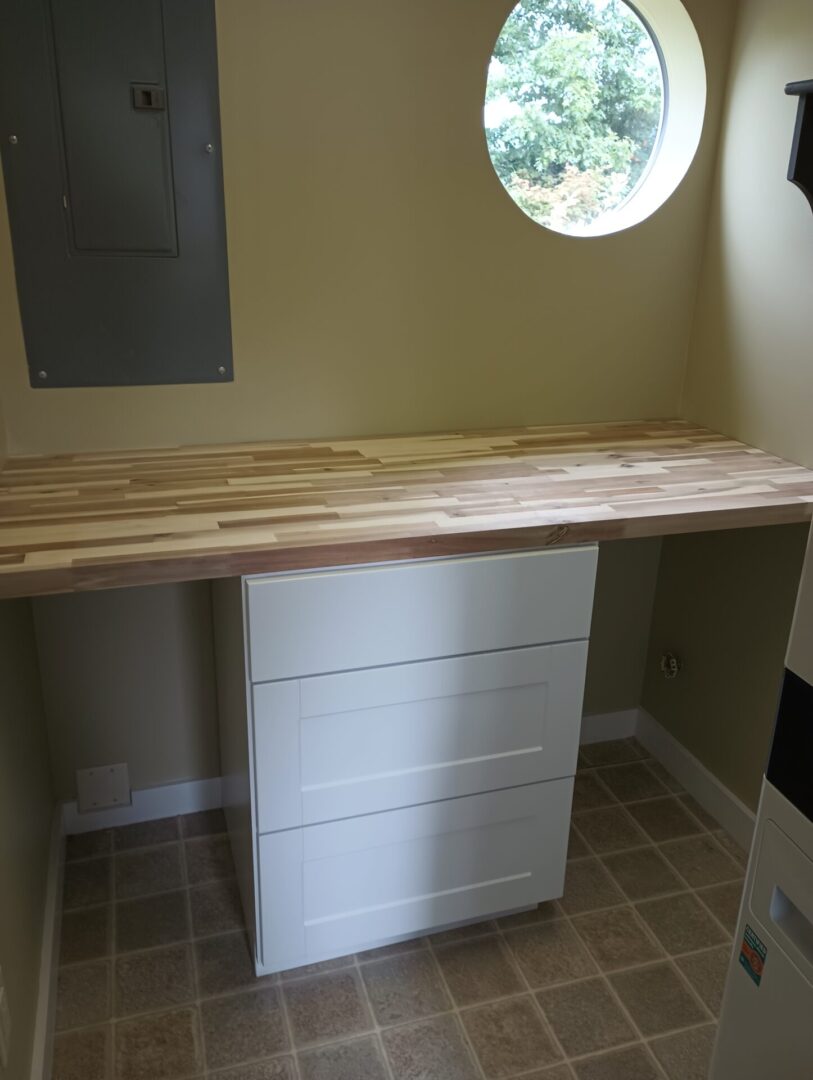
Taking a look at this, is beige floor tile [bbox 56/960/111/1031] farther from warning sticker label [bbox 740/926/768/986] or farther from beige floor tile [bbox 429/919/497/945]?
warning sticker label [bbox 740/926/768/986]

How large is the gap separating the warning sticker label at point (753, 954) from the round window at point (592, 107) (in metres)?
1.50

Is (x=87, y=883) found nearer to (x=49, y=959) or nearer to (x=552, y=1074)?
(x=49, y=959)

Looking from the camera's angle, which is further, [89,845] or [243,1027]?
[89,845]

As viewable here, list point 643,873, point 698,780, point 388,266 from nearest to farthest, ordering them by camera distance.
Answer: point 388,266 < point 643,873 < point 698,780

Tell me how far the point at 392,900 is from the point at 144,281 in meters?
1.29

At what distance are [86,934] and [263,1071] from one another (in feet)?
1.66

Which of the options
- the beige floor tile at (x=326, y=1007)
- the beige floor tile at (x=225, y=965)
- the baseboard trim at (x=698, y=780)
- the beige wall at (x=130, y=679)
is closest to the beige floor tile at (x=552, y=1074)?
the beige floor tile at (x=326, y=1007)

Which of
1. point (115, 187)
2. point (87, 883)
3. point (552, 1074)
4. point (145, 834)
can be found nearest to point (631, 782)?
point (552, 1074)

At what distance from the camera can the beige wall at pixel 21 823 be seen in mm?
1334

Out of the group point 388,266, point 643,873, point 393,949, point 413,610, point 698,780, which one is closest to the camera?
point 413,610

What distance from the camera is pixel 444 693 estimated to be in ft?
5.06

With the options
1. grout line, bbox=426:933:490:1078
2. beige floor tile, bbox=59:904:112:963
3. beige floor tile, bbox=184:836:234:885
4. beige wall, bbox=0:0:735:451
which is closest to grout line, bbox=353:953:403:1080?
grout line, bbox=426:933:490:1078

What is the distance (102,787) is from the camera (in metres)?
2.05

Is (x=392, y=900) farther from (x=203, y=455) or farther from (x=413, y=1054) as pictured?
(x=203, y=455)
